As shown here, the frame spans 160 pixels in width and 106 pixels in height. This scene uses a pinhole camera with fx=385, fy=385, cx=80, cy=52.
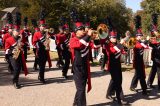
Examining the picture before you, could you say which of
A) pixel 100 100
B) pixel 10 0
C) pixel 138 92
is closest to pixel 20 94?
pixel 100 100

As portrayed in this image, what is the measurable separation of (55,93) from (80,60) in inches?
99.1

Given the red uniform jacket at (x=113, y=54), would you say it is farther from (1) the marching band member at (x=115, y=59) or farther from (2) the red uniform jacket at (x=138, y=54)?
(2) the red uniform jacket at (x=138, y=54)

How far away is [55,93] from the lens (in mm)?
11180

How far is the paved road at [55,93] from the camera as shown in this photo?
9938mm

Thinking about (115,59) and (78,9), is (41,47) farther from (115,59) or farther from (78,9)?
(78,9)

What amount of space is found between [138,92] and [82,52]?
10.4ft

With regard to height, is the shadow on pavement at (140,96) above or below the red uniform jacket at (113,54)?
below

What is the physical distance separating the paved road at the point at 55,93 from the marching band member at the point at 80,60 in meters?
0.98

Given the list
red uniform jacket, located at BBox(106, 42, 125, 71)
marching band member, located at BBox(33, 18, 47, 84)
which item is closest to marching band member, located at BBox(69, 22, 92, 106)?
red uniform jacket, located at BBox(106, 42, 125, 71)

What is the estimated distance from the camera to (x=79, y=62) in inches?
353

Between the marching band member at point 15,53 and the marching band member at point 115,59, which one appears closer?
the marching band member at point 115,59

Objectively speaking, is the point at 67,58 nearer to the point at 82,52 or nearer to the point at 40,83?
the point at 40,83

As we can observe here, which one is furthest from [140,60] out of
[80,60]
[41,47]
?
[41,47]

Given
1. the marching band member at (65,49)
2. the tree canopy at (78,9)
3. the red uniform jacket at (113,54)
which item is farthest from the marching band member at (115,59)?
the tree canopy at (78,9)
